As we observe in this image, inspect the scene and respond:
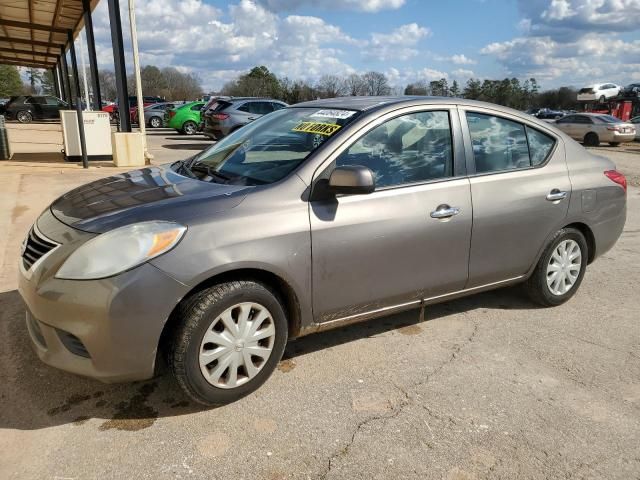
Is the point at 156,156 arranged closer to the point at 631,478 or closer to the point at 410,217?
the point at 410,217

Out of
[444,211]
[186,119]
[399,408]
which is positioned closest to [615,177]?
[444,211]

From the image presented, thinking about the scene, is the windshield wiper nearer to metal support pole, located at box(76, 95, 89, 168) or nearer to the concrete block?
the concrete block

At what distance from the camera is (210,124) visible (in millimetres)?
15773

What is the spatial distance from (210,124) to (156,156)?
2022mm

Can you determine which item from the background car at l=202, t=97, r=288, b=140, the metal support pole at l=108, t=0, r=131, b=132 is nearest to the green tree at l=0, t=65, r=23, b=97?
the background car at l=202, t=97, r=288, b=140

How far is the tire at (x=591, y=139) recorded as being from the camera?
74.7 feet

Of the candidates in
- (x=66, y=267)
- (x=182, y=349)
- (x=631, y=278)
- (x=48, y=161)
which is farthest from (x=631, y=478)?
(x=48, y=161)

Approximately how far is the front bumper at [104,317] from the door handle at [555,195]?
9.43 ft

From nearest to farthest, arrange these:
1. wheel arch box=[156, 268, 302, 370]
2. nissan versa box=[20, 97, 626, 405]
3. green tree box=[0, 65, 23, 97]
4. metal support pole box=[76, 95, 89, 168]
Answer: nissan versa box=[20, 97, 626, 405]
wheel arch box=[156, 268, 302, 370]
metal support pole box=[76, 95, 89, 168]
green tree box=[0, 65, 23, 97]

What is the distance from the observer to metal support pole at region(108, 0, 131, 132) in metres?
11.2

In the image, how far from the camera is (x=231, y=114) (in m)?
15.5

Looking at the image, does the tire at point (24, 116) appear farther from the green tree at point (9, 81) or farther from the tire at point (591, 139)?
the tire at point (591, 139)

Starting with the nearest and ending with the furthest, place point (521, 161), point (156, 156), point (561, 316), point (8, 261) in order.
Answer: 1. point (521, 161)
2. point (561, 316)
3. point (8, 261)
4. point (156, 156)

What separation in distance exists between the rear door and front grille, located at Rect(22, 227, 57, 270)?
265cm
